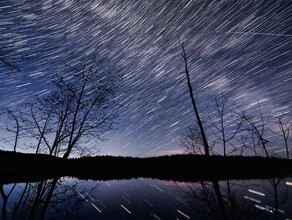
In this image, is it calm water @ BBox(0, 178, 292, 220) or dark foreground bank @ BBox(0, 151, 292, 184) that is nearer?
calm water @ BBox(0, 178, 292, 220)

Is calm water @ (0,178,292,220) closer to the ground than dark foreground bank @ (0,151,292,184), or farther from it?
closer to the ground

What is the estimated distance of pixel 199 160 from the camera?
1508 inches

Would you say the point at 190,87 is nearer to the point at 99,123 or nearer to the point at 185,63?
the point at 185,63

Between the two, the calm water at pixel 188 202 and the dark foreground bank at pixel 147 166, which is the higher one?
the dark foreground bank at pixel 147 166

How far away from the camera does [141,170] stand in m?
38.5

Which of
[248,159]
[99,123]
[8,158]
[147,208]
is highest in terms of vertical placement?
[248,159]

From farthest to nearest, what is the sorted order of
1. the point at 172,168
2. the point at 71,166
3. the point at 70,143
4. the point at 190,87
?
the point at 172,168
the point at 71,166
the point at 190,87
the point at 70,143

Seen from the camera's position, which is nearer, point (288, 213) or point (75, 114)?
point (75, 114)

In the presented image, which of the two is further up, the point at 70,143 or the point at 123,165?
the point at 123,165

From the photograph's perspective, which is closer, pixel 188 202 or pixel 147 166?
pixel 188 202

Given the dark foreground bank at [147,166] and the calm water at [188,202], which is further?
the dark foreground bank at [147,166]

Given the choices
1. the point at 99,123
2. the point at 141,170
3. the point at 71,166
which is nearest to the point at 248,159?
the point at 141,170

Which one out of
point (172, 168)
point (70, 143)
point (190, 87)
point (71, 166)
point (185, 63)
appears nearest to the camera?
point (70, 143)

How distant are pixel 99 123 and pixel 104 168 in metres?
27.2
